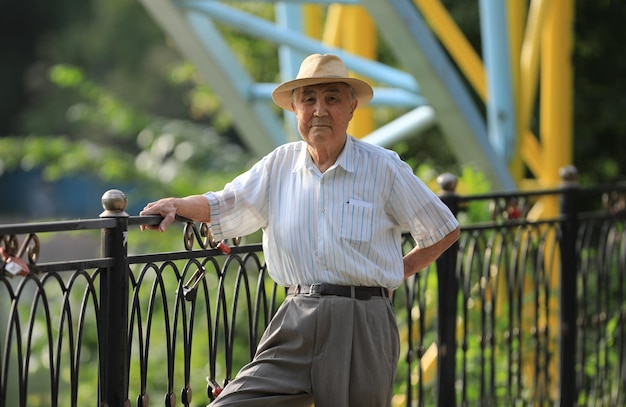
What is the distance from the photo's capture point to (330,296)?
346 cm

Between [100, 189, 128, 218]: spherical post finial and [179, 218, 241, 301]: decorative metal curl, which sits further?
[179, 218, 241, 301]: decorative metal curl

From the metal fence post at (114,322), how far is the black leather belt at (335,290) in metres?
0.53

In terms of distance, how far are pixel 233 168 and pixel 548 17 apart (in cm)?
416

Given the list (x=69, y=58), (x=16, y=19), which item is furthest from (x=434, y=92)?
(x=16, y=19)

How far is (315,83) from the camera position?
3.51 m

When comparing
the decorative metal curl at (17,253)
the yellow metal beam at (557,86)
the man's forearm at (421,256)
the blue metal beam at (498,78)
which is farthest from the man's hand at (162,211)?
the yellow metal beam at (557,86)

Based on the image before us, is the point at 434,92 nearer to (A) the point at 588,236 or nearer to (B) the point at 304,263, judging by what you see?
(A) the point at 588,236

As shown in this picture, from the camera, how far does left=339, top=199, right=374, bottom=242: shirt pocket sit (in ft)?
11.3

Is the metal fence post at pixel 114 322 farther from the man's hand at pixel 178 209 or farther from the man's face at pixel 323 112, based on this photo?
the man's face at pixel 323 112

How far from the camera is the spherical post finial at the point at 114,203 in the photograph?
3.48 m

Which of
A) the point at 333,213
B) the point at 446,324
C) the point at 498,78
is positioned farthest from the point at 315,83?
Answer: the point at 498,78

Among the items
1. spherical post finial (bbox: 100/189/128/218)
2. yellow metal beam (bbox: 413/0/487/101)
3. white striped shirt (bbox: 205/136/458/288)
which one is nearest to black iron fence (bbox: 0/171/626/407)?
spherical post finial (bbox: 100/189/128/218)

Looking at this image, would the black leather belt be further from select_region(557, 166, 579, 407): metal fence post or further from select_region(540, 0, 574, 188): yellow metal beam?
select_region(540, 0, 574, 188): yellow metal beam

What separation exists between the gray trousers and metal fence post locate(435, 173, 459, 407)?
152cm
